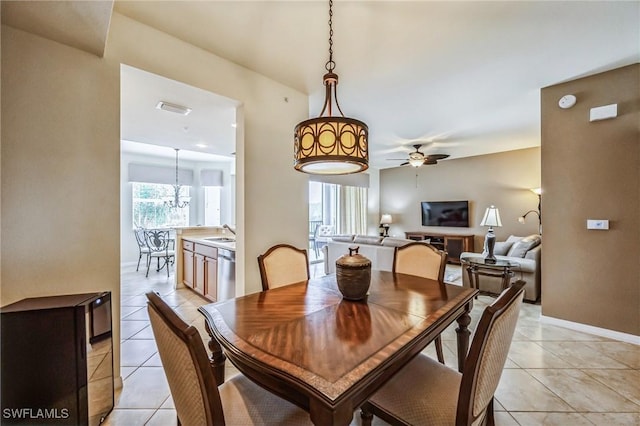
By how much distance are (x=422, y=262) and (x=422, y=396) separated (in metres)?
1.33

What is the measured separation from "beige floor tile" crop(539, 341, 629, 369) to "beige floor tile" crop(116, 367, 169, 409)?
326 cm

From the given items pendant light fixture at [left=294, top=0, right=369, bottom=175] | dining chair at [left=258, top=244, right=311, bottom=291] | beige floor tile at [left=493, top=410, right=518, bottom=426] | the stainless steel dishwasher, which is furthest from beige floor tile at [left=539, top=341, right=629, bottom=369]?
the stainless steel dishwasher

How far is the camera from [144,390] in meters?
1.92

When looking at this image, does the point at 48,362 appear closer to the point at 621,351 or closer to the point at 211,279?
the point at 211,279

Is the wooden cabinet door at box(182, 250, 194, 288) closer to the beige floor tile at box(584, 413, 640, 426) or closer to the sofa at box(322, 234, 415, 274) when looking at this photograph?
the sofa at box(322, 234, 415, 274)

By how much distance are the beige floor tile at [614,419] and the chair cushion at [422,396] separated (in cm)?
113

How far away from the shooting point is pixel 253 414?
1138 mm

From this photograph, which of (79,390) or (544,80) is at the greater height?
(544,80)

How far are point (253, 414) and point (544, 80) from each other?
3.96 m

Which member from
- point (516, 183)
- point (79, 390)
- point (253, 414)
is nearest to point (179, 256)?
point (79, 390)

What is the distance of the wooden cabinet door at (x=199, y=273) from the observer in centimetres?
390

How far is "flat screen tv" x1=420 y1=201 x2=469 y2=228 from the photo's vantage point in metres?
6.70

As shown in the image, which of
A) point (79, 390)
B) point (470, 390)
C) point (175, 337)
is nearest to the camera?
point (175, 337)

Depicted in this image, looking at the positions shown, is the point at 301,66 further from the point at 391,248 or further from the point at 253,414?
the point at 391,248
